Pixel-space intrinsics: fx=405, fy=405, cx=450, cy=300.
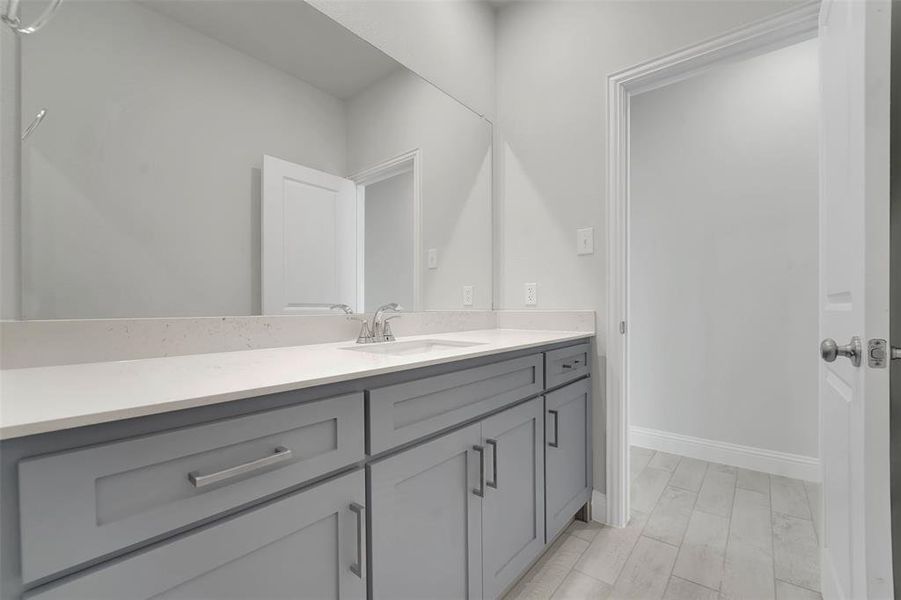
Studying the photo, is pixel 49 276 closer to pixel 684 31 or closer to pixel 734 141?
pixel 684 31

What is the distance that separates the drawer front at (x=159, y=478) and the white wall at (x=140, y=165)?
23.3 inches

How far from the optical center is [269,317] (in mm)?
1259

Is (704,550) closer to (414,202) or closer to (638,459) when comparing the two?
(638,459)

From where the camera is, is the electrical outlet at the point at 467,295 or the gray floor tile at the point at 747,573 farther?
the electrical outlet at the point at 467,295

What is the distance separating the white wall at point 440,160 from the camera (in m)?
1.60

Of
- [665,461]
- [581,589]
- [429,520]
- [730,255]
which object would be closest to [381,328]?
[429,520]

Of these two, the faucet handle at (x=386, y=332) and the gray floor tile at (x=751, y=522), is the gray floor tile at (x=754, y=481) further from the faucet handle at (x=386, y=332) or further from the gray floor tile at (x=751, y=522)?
the faucet handle at (x=386, y=332)

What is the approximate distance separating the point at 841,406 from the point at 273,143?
1.79 m

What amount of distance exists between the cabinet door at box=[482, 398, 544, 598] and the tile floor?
19cm

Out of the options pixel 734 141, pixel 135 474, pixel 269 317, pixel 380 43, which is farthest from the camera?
pixel 734 141

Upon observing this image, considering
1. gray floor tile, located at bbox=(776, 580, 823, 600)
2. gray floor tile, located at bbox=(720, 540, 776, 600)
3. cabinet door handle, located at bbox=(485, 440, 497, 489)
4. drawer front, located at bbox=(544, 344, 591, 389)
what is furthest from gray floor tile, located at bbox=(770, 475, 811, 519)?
cabinet door handle, located at bbox=(485, 440, 497, 489)

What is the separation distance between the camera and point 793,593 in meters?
1.36

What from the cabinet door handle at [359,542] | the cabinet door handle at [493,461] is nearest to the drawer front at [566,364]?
the cabinet door handle at [493,461]

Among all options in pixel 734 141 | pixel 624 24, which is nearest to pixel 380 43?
pixel 624 24
